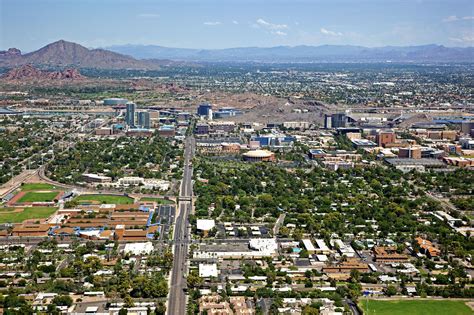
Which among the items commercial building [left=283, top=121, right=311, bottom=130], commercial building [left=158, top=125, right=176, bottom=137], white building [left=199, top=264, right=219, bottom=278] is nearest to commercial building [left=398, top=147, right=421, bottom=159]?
commercial building [left=283, top=121, right=311, bottom=130]

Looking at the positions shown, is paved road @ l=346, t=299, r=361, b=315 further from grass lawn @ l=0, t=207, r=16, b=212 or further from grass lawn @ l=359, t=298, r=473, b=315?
grass lawn @ l=0, t=207, r=16, b=212

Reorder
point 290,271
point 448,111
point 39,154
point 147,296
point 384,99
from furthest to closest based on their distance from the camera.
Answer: point 384,99, point 448,111, point 39,154, point 290,271, point 147,296

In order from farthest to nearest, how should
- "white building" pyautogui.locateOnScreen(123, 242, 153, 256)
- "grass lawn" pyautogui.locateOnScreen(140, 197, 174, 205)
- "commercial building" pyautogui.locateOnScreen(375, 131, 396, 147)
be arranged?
"commercial building" pyautogui.locateOnScreen(375, 131, 396, 147) < "grass lawn" pyautogui.locateOnScreen(140, 197, 174, 205) < "white building" pyautogui.locateOnScreen(123, 242, 153, 256)

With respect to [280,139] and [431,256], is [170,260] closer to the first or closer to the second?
[431,256]

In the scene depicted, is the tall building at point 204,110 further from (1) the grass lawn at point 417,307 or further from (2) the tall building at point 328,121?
(1) the grass lawn at point 417,307

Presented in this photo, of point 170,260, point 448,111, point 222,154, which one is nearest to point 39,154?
point 222,154

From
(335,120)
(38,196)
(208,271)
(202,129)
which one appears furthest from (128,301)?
(335,120)

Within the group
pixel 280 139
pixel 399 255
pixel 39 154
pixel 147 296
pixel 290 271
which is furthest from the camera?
pixel 280 139

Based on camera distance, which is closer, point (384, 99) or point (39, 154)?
point (39, 154)
